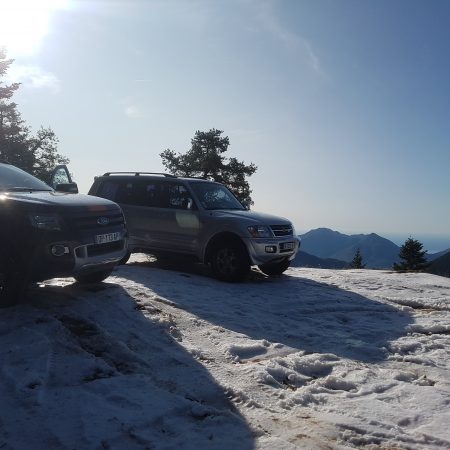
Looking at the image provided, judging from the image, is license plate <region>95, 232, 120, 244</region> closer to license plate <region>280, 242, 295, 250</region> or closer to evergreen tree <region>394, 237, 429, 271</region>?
license plate <region>280, 242, 295, 250</region>

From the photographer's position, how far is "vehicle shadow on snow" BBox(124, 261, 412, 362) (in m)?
4.98

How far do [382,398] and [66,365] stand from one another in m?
2.79

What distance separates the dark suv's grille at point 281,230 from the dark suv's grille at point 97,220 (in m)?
3.34

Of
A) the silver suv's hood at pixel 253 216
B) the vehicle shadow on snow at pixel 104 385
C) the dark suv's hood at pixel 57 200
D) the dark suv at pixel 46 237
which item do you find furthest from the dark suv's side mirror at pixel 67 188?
the silver suv's hood at pixel 253 216

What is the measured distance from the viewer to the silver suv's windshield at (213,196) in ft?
30.2

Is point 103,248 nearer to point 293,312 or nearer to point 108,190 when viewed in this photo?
point 293,312

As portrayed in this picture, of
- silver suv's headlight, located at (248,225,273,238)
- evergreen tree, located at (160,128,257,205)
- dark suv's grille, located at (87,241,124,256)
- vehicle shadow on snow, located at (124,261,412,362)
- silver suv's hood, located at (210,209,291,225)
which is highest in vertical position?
evergreen tree, located at (160,128,257,205)

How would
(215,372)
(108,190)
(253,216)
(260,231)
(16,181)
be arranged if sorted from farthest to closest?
(108,190), (253,216), (260,231), (16,181), (215,372)

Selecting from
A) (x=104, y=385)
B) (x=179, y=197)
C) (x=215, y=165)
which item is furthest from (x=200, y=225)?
(x=215, y=165)

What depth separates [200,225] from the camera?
8.71 m

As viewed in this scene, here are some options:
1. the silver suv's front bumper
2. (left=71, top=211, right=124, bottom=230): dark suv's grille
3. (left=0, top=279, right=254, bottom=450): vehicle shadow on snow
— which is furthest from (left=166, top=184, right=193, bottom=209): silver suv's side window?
(left=0, top=279, right=254, bottom=450): vehicle shadow on snow

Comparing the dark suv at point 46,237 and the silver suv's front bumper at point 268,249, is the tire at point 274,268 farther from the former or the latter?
the dark suv at point 46,237

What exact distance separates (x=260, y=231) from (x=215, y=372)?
181 inches

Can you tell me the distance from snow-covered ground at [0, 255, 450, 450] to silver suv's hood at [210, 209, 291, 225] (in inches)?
75.8
